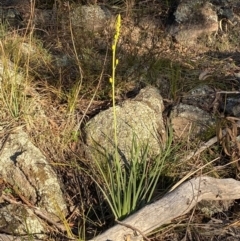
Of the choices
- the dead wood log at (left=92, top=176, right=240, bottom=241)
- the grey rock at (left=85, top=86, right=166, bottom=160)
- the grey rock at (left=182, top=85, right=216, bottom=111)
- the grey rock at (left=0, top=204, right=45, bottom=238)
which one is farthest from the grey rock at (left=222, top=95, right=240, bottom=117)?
the grey rock at (left=0, top=204, right=45, bottom=238)

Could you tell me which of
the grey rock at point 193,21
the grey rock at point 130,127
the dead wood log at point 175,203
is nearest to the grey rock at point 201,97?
the grey rock at point 130,127

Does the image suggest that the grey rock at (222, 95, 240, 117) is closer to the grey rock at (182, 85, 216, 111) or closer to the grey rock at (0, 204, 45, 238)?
the grey rock at (182, 85, 216, 111)

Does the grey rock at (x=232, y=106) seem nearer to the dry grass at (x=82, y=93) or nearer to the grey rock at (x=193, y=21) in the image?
the dry grass at (x=82, y=93)

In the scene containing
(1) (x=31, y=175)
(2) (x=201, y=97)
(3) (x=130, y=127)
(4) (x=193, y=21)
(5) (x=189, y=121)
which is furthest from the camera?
(4) (x=193, y=21)

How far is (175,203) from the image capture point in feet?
10.0

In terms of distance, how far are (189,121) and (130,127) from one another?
0.53 metres

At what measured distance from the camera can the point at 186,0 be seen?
5.79m

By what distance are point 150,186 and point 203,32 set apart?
9.12ft

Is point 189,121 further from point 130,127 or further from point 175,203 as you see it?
point 175,203

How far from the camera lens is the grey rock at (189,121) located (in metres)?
3.91

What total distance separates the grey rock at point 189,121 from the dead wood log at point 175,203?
634 mm

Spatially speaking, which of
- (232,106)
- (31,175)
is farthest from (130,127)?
(232,106)

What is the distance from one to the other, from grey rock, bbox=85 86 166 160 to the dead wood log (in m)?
0.46

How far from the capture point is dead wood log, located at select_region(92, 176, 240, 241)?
2.88 metres
